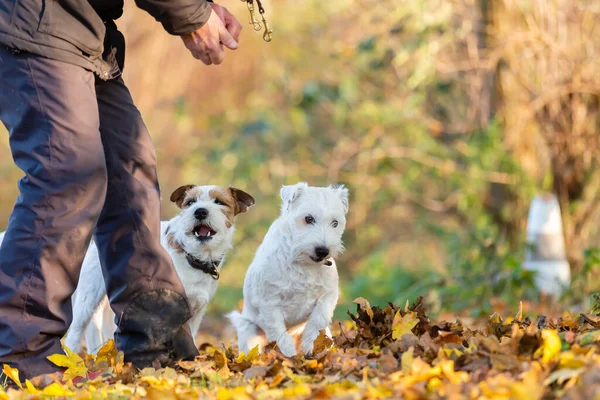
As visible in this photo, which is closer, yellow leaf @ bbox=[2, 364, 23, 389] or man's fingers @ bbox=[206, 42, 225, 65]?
yellow leaf @ bbox=[2, 364, 23, 389]

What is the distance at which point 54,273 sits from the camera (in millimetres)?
3379

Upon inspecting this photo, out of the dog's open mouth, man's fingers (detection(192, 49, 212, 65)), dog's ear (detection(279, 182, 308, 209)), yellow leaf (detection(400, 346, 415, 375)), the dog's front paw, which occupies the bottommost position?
the dog's front paw

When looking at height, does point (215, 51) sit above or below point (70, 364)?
above

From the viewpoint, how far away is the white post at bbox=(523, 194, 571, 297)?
7.51m

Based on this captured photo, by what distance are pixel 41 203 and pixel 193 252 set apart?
160cm

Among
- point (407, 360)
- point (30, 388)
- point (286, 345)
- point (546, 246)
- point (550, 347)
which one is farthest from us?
point (546, 246)


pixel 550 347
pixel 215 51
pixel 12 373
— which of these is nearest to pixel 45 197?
pixel 12 373

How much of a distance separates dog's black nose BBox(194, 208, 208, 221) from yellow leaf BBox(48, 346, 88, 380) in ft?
4.96

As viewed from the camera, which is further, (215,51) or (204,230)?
(204,230)

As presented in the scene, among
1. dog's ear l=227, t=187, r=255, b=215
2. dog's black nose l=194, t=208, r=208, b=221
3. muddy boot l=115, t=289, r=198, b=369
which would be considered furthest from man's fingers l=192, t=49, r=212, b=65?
dog's ear l=227, t=187, r=255, b=215

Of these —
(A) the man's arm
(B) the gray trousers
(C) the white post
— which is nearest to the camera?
(B) the gray trousers

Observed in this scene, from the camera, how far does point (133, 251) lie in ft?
12.4

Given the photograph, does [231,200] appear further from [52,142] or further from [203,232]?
[52,142]

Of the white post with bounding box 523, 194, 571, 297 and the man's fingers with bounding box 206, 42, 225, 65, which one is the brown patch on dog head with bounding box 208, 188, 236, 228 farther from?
the white post with bounding box 523, 194, 571, 297
